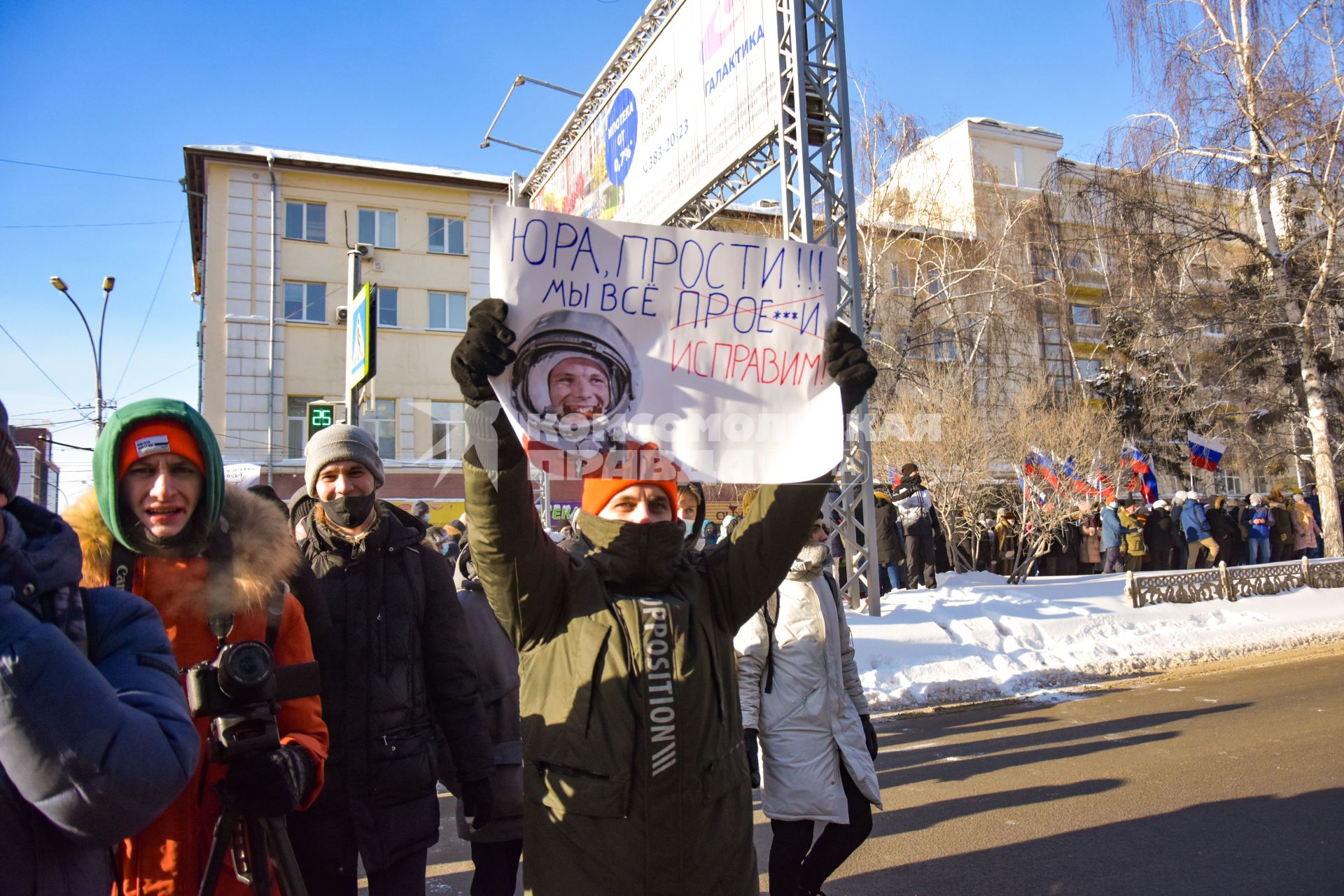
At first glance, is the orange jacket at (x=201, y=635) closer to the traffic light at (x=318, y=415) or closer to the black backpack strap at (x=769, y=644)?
the black backpack strap at (x=769, y=644)

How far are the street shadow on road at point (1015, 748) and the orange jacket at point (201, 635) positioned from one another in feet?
15.5

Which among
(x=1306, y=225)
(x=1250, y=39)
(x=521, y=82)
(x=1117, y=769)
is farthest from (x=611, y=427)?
(x=1306, y=225)

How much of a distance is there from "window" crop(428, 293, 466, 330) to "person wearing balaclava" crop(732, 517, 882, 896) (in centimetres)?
2584

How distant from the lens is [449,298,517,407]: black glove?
2.10 metres

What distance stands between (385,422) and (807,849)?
25276 millimetres

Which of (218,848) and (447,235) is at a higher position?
(447,235)

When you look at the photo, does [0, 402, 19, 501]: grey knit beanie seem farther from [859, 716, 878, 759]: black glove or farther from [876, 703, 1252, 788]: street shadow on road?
[876, 703, 1252, 788]: street shadow on road

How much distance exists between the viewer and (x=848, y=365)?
2.53 m

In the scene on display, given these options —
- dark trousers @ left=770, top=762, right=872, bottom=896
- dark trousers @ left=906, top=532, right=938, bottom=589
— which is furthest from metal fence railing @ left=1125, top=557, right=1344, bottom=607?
dark trousers @ left=770, top=762, right=872, bottom=896

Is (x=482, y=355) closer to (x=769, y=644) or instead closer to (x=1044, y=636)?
(x=769, y=644)

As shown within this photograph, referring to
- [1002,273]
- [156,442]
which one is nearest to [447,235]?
[1002,273]

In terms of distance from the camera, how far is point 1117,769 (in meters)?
6.05

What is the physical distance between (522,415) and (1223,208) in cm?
2159

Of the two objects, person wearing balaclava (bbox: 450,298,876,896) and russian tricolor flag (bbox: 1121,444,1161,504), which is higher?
russian tricolor flag (bbox: 1121,444,1161,504)
